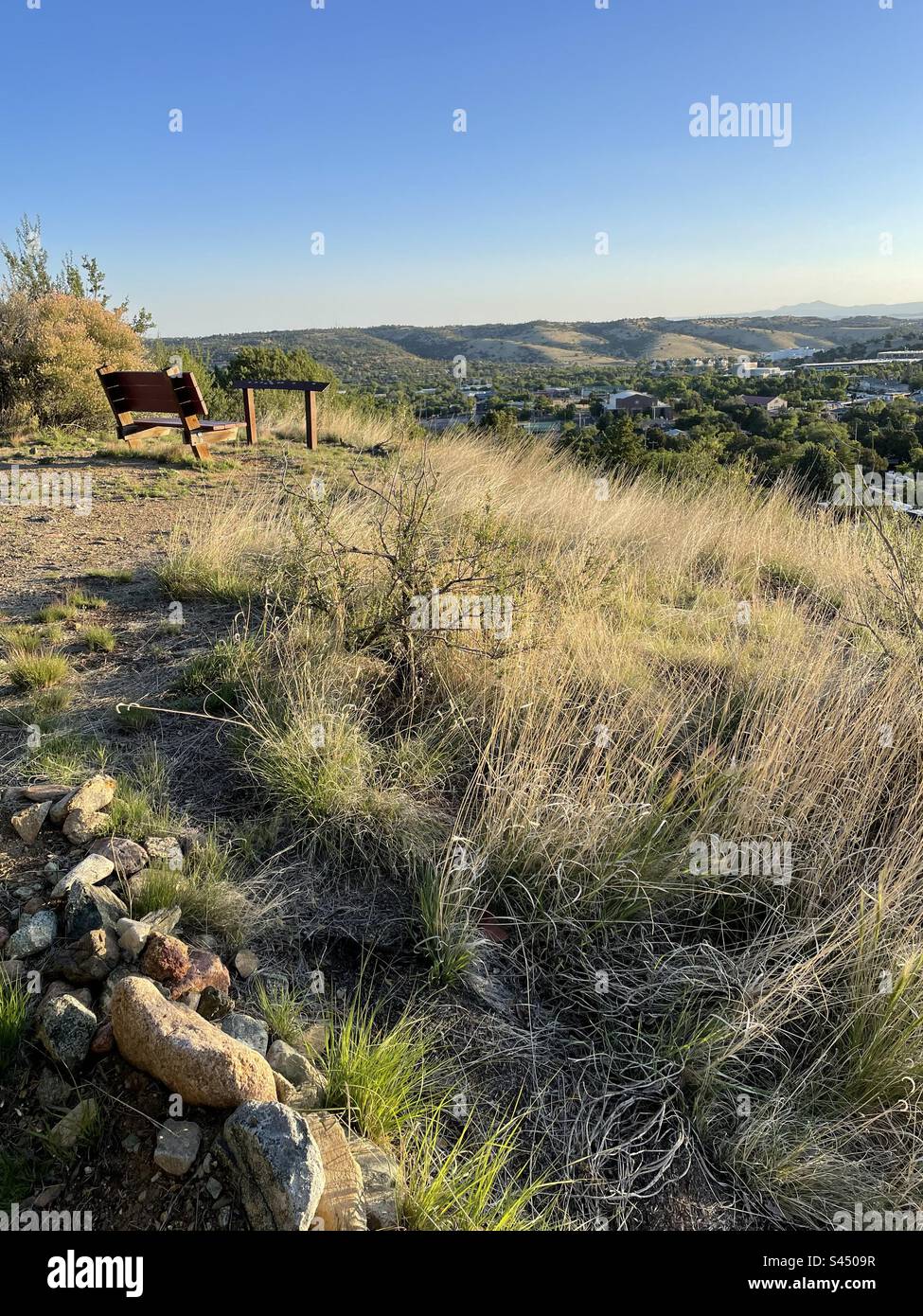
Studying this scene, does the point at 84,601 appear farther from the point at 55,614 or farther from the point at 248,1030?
the point at 248,1030

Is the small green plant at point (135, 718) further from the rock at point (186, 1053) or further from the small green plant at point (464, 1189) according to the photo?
the small green plant at point (464, 1189)

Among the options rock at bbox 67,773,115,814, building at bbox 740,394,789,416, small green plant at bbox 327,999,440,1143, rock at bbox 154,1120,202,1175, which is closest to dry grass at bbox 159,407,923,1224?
small green plant at bbox 327,999,440,1143

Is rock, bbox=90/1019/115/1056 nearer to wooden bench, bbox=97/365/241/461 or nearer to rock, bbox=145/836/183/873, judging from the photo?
rock, bbox=145/836/183/873

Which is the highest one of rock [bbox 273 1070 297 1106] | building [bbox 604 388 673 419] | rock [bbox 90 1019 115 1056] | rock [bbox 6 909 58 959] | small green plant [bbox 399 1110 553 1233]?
building [bbox 604 388 673 419]

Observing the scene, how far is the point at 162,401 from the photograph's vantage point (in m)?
8.43

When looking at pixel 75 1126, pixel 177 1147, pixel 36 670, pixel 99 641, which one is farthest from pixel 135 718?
pixel 177 1147

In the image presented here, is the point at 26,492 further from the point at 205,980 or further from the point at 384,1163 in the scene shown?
the point at 384,1163

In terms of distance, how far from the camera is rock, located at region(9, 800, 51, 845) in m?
2.36

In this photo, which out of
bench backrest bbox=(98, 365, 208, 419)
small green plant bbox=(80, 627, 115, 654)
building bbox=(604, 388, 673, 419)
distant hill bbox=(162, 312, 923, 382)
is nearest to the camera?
small green plant bbox=(80, 627, 115, 654)

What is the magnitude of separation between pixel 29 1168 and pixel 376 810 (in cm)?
142

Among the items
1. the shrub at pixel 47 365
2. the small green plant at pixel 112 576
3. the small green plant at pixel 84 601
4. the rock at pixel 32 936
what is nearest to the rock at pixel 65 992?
the rock at pixel 32 936

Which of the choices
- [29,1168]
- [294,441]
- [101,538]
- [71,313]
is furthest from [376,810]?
[71,313]

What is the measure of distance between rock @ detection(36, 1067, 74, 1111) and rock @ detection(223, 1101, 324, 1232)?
0.39 metres

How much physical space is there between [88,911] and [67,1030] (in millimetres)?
380
